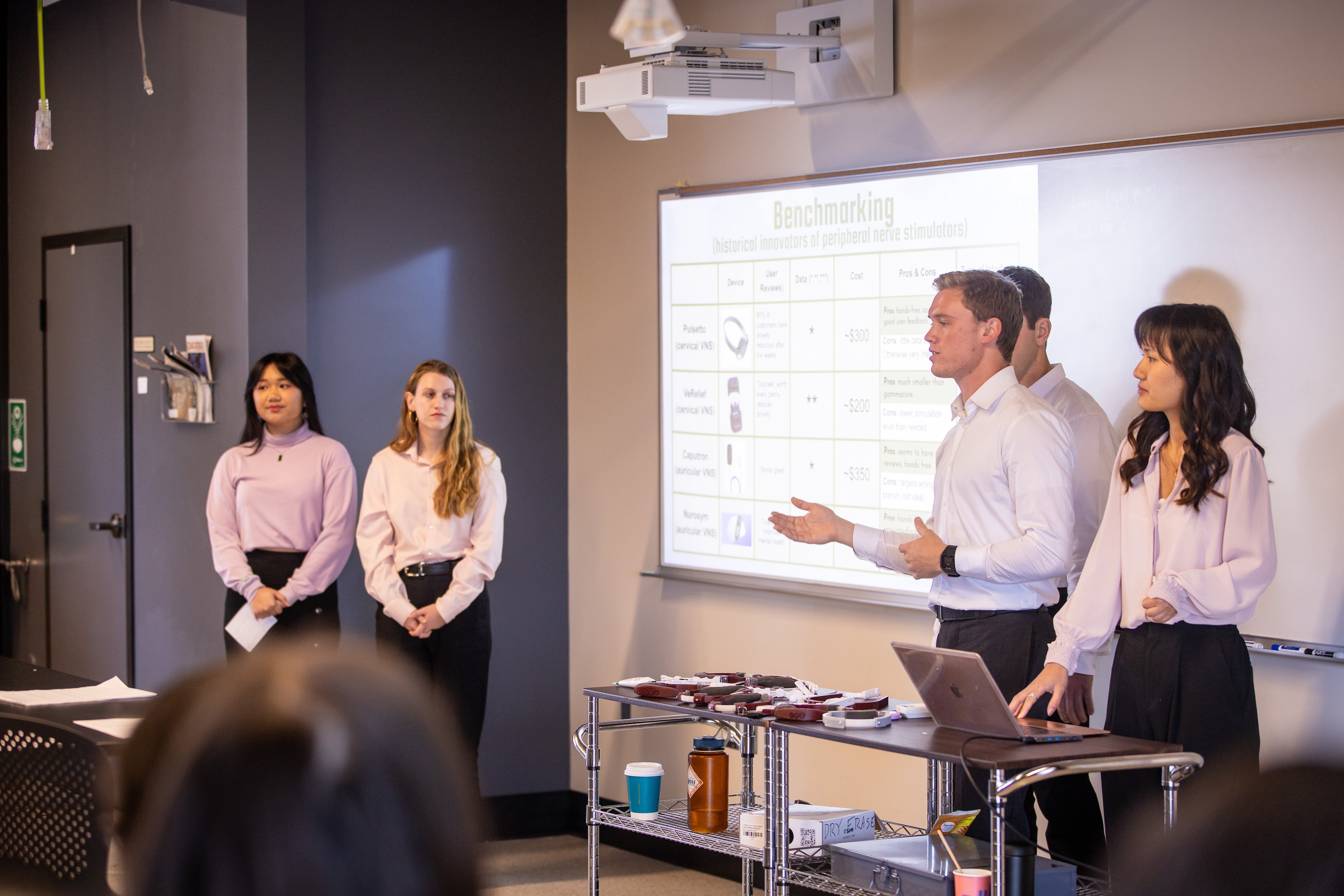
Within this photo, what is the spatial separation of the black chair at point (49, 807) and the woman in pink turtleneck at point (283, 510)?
3.14 m

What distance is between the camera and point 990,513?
10.8 feet

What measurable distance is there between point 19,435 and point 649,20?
4694 millimetres

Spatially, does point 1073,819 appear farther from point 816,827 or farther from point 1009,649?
point 816,827

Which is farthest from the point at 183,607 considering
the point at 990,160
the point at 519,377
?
the point at 990,160

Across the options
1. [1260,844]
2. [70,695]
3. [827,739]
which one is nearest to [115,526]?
[70,695]

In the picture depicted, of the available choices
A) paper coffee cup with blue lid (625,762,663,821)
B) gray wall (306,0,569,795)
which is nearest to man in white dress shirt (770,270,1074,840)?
paper coffee cup with blue lid (625,762,663,821)

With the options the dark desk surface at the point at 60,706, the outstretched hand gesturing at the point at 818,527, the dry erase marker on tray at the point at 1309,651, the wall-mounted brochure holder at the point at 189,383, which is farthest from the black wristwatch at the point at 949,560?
the wall-mounted brochure holder at the point at 189,383

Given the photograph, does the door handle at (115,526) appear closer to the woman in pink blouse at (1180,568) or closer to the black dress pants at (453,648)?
the black dress pants at (453,648)

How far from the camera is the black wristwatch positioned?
3246 mm

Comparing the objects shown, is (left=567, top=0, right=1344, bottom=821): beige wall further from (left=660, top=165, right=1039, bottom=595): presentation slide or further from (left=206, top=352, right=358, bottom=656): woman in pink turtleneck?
(left=206, top=352, right=358, bottom=656): woman in pink turtleneck

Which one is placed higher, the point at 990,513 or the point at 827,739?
the point at 990,513

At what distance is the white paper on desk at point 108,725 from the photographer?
8.73 feet

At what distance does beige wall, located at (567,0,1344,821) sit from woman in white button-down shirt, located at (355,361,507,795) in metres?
0.81

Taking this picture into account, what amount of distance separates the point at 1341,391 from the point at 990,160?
125cm
